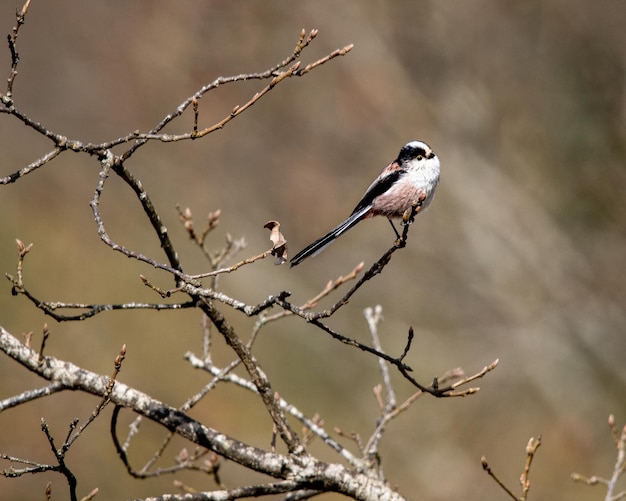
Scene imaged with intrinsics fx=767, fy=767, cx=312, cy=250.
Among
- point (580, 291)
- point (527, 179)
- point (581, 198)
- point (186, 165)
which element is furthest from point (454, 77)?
point (186, 165)

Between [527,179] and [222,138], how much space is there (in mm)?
4803

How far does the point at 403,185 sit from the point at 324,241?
71 cm

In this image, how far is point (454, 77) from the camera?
26.1ft

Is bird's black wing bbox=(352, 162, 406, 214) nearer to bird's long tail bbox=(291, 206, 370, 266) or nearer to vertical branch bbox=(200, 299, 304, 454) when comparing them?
bird's long tail bbox=(291, 206, 370, 266)

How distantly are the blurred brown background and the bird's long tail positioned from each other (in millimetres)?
3975

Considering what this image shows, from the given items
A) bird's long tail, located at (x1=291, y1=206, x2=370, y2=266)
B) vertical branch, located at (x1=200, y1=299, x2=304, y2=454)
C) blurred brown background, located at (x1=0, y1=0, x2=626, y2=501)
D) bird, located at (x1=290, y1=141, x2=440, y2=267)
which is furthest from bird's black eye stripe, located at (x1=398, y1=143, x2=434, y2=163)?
blurred brown background, located at (x1=0, y1=0, x2=626, y2=501)

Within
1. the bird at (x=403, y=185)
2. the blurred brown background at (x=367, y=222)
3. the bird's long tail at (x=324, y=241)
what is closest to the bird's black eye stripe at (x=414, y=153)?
the bird at (x=403, y=185)

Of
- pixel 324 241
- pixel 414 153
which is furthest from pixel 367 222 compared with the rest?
pixel 324 241

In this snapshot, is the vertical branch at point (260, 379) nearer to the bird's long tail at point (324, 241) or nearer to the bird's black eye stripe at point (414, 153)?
the bird's long tail at point (324, 241)

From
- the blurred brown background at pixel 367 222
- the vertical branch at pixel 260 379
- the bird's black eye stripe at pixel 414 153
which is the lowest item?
the vertical branch at pixel 260 379

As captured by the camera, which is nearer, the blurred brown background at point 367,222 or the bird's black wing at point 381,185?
the bird's black wing at point 381,185

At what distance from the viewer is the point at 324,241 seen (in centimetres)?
303

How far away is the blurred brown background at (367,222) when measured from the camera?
24.6ft

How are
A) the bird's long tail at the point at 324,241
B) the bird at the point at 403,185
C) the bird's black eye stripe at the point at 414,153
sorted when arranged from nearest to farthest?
the bird's long tail at the point at 324,241 → the bird at the point at 403,185 → the bird's black eye stripe at the point at 414,153
